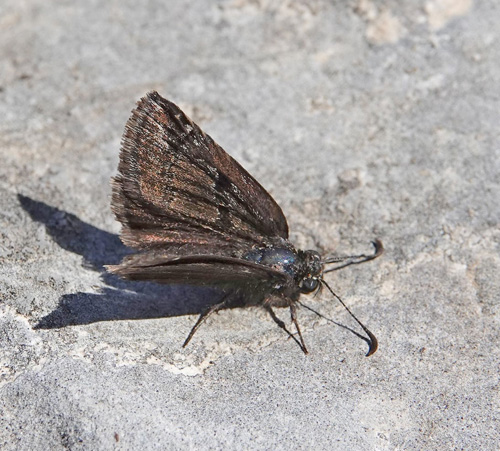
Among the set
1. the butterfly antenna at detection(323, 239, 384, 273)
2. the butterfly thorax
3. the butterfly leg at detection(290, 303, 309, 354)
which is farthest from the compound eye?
the butterfly antenna at detection(323, 239, 384, 273)

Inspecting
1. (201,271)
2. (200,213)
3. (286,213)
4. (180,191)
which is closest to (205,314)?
(201,271)

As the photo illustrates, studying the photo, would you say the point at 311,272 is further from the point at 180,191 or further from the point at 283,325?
the point at 180,191

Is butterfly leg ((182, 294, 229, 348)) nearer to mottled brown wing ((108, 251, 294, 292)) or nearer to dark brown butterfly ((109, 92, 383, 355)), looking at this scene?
dark brown butterfly ((109, 92, 383, 355))

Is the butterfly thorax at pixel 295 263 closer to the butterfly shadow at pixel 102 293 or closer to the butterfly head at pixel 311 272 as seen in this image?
the butterfly head at pixel 311 272

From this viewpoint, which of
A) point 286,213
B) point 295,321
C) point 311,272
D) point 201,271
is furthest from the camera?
point 286,213

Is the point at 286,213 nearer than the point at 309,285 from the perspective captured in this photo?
No

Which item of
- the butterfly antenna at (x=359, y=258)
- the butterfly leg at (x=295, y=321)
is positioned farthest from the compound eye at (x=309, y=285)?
the butterfly antenna at (x=359, y=258)
